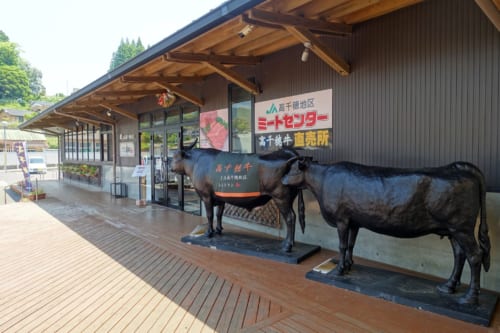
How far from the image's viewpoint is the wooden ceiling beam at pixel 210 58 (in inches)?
170

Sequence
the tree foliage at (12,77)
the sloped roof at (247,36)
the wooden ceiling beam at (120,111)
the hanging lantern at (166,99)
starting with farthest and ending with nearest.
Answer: the tree foliage at (12,77) → the wooden ceiling beam at (120,111) → the hanging lantern at (166,99) → the sloped roof at (247,36)

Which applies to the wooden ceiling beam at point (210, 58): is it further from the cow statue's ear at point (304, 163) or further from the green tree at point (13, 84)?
the green tree at point (13, 84)

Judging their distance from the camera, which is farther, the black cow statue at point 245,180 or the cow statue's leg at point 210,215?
the cow statue's leg at point 210,215

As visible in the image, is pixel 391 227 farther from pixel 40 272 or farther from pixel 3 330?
pixel 40 272

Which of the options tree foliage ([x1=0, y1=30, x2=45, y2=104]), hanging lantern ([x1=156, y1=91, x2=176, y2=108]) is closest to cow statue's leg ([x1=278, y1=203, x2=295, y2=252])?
hanging lantern ([x1=156, y1=91, x2=176, y2=108])

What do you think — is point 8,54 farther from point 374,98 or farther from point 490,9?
point 490,9

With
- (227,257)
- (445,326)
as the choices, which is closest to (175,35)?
(227,257)

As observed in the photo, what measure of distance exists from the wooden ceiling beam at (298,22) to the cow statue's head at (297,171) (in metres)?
1.46

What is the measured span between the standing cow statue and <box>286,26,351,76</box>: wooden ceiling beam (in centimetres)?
136

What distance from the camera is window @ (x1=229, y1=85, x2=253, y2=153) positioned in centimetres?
547

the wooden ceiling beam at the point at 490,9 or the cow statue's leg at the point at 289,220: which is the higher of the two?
the wooden ceiling beam at the point at 490,9

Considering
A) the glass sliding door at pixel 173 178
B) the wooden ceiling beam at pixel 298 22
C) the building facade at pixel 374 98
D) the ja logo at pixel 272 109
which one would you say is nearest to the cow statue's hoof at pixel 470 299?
the building facade at pixel 374 98

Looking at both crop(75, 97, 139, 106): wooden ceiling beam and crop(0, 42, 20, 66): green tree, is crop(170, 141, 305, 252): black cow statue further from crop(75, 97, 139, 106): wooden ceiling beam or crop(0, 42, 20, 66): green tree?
crop(0, 42, 20, 66): green tree

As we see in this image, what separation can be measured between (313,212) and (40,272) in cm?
347
